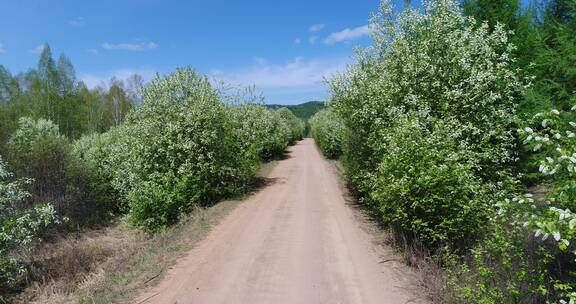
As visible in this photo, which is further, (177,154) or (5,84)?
(5,84)

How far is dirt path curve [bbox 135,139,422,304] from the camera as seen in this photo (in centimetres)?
831

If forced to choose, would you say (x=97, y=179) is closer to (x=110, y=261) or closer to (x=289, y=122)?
(x=110, y=261)

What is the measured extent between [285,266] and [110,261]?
6462 mm

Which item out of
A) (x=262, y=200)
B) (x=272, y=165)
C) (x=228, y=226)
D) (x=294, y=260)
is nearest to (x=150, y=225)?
(x=228, y=226)

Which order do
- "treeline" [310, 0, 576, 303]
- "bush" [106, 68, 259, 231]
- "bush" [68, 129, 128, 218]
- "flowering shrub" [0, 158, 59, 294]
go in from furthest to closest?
"bush" [68, 129, 128, 218], "bush" [106, 68, 259, 231], "flowering shrub" [0, 158, 59, 294], "treeline" [310, 0, 576, 303]

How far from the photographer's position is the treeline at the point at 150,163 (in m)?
17.4

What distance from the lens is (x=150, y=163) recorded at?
18.3 m

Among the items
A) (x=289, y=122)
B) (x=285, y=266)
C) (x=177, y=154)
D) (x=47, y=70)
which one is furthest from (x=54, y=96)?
(x=285, y=266)

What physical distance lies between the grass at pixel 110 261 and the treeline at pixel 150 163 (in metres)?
1.07

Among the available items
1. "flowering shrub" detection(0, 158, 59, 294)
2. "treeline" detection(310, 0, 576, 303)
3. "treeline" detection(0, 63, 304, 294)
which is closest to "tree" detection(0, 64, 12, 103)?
"treeline" detection(0, 63, 304, 294)

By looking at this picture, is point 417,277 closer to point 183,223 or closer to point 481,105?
point 481,105

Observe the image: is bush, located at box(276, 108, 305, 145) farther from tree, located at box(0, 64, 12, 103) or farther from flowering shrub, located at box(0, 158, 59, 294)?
flowering shrub, located at box(0, 158, 59, 294)

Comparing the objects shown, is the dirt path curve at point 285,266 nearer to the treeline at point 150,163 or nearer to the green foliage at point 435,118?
the green foliage at point 435,118

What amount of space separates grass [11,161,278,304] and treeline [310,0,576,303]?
634cm
